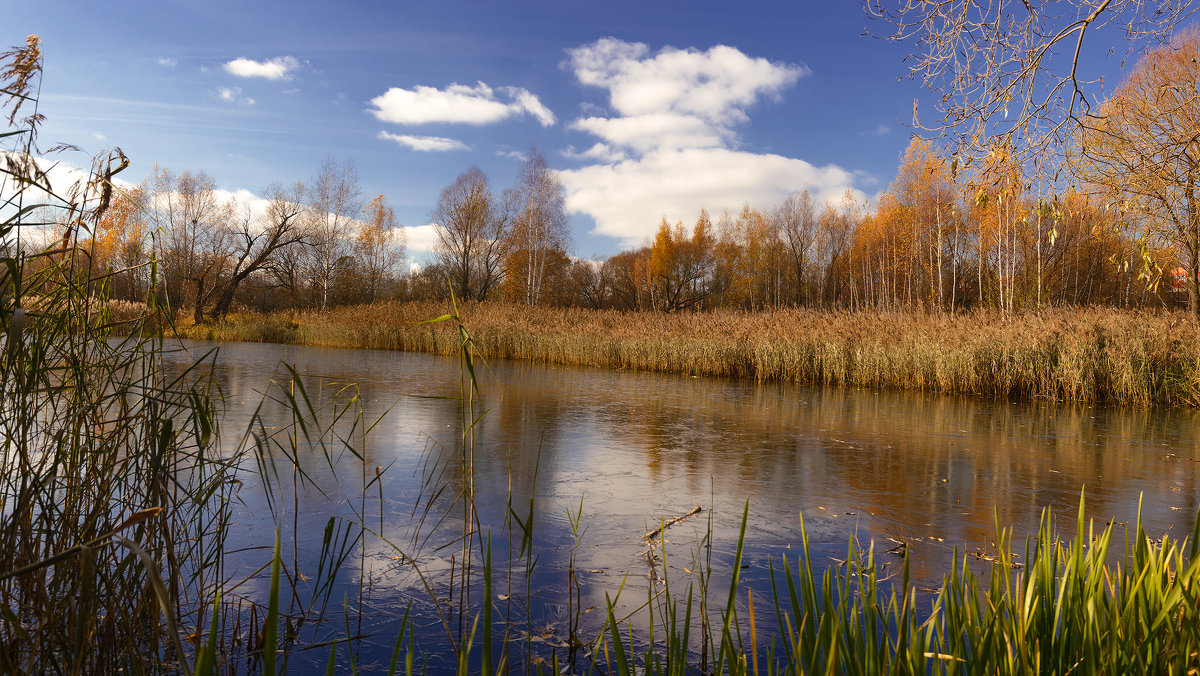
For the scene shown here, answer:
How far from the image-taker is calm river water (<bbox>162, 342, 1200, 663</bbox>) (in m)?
2.95

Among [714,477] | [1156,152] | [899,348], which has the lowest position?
[714,477]

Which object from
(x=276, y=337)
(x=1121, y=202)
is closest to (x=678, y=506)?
(x=1121, y=202)

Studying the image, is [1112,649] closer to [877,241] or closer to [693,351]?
[693,351]

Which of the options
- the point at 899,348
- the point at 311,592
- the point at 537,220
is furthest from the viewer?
the point at 537,220

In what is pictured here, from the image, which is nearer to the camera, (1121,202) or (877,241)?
(1121,202)

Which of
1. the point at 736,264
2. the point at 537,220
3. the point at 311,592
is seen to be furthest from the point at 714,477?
the point at 736,264

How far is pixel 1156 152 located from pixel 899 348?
664 centimetres

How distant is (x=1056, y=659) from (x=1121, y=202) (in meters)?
4.73

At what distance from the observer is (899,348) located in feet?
38.3

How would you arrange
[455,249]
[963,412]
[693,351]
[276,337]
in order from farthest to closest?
[455,249]
[276,337]
[693,351]
[963,412]

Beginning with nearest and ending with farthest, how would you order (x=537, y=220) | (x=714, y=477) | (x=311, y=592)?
1. (x=311, y=592)
2. (x=714, y=477)
3. (x=537, y=220)

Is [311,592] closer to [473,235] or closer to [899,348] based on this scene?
[899,348]

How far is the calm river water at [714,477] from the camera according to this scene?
2.95 metres

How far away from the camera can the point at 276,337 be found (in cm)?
2222
